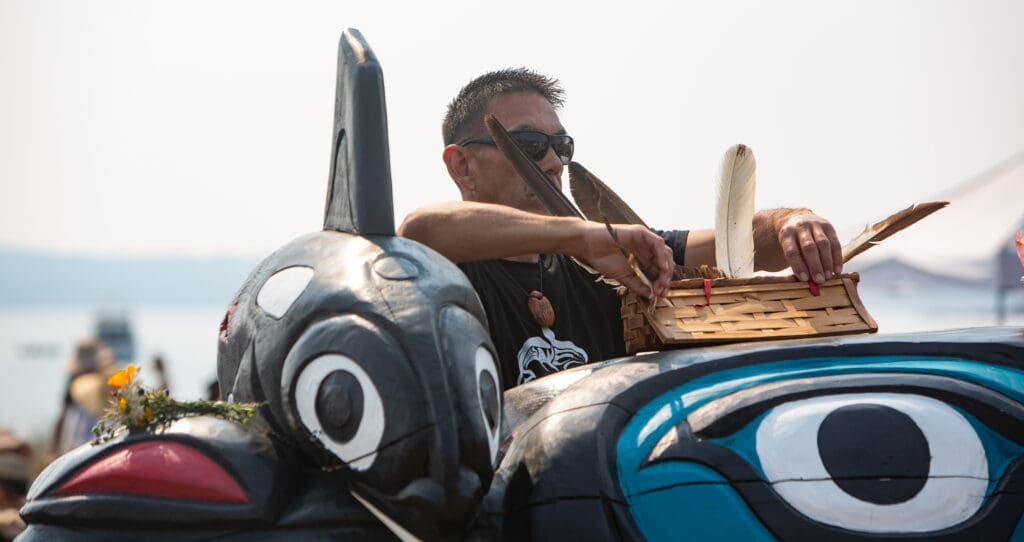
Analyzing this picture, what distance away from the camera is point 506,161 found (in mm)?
3518

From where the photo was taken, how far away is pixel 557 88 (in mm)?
3764

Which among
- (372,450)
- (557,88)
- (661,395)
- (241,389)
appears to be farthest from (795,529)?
(557,88)

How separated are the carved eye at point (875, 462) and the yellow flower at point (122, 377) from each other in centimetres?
113

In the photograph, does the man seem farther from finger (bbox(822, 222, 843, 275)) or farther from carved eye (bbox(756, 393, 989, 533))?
carved eye (bbox(756, 393, 989, 533))

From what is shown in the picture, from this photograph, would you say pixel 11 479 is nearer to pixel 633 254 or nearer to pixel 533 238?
pixel 533 238

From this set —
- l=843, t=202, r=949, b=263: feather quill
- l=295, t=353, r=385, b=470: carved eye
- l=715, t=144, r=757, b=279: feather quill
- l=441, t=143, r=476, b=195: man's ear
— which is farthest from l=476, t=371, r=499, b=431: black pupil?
l=441, t=143, r=476, b=195: man's ear

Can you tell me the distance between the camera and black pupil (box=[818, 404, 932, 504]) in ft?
6.49

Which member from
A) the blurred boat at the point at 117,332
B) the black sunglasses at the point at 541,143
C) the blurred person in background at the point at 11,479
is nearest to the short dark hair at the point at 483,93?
the black sunglasses at the point at 541,143

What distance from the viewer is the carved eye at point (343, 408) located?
172cm

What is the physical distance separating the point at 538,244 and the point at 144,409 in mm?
959

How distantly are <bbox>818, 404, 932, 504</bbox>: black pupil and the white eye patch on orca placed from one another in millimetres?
982

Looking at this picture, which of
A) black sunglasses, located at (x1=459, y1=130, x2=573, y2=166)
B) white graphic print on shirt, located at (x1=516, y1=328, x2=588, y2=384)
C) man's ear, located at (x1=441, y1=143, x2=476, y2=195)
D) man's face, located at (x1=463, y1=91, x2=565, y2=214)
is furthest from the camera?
man's ear, located at (x1=441, y1=143, x2=476, y2=195)

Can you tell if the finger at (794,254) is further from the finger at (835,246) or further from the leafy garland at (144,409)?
the leafy garland at (144,409)

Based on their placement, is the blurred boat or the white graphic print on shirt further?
the blurred boat
